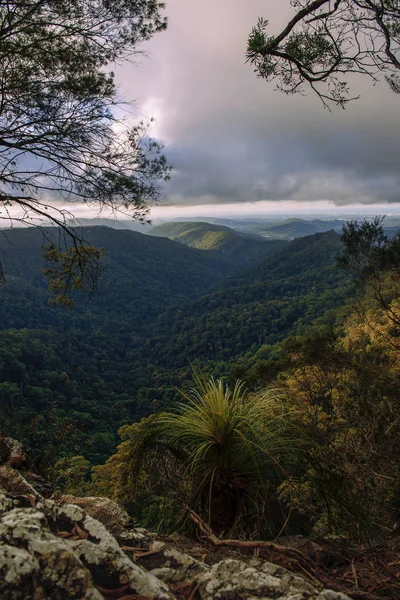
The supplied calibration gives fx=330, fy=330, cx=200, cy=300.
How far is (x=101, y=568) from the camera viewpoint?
84 cm

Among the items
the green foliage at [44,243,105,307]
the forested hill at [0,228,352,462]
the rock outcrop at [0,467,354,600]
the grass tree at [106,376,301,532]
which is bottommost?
the forested hill at [0,228,352,462]

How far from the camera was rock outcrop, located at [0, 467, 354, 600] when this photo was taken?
26.7 inches

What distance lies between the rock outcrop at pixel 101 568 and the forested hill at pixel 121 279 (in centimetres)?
6752

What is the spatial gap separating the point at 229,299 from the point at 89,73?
302 feet

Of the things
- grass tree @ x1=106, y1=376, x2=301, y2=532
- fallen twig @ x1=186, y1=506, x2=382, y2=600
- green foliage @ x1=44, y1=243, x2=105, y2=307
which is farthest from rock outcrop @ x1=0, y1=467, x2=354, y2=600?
green foliage @ x1=44, y1=243, x2=105, y2=307

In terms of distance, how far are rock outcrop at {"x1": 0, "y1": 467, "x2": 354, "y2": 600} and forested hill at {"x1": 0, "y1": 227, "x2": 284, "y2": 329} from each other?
67523 millimetres

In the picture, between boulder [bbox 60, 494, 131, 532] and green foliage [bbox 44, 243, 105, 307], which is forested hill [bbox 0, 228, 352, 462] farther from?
boulder [bbox 60, 494, 131, 532]

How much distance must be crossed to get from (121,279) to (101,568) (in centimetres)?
12339

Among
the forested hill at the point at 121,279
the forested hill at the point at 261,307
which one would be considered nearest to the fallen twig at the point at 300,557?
the forested hill at the point at 261,307

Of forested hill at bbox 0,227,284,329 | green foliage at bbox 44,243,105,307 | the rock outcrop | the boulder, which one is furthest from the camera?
forested hill at bbox 0,227,284,329

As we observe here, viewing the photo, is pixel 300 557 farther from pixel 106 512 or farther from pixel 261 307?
pixel 261 307

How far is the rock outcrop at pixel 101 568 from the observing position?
68 centimetres

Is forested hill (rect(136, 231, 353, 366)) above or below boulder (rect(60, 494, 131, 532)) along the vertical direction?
below

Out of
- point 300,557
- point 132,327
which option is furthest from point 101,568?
point 132,327
